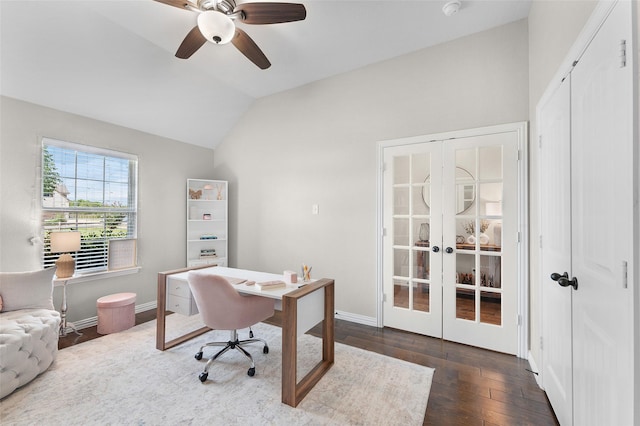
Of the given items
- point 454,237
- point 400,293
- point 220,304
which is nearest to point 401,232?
point 454,237

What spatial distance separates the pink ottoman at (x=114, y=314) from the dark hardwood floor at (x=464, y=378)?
133 mm

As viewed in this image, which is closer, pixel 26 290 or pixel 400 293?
pixel 26 290

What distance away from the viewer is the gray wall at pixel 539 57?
1.48 metres

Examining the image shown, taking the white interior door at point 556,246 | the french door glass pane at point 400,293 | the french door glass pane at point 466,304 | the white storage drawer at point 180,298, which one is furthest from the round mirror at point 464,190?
the white storage drawer at point 180,298

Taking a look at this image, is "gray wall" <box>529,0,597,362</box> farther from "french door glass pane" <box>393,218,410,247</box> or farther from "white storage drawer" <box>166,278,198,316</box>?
"white storage drawer" <box>166,278,198,316</box>

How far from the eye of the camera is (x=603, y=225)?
114 cm

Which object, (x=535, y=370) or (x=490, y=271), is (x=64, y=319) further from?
(x=535, y=370)

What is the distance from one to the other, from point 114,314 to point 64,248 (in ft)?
2.75

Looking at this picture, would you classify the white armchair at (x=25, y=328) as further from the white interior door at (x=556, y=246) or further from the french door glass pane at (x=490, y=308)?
the french door glass pane at (x=490, y=308)

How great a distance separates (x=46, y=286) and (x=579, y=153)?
411 centimetres

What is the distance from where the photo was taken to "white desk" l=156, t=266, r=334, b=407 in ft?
6.18

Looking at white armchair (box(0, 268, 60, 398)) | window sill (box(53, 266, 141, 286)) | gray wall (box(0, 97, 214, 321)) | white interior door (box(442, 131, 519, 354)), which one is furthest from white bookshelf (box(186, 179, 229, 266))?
white interior door (box(442, 131, 519, 354))

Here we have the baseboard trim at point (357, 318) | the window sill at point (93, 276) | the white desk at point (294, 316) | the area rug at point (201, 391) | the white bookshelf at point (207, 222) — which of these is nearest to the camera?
the area rug at point (201, 391)

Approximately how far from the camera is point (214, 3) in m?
1.91
